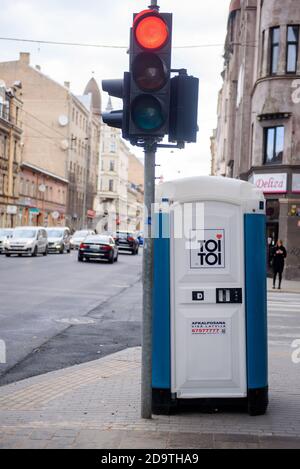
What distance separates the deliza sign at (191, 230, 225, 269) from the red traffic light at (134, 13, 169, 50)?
5.64ft

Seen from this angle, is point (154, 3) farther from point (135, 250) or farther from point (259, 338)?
point (135, 250)

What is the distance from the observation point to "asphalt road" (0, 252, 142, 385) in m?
8.98

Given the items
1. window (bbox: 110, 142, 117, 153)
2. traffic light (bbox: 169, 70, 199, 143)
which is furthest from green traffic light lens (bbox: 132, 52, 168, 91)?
window (bbox: 110, 142, 117, 153)

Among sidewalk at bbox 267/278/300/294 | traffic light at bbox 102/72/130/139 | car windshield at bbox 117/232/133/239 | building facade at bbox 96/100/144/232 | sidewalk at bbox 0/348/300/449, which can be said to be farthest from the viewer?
building facade at bbox 96/100/144/232

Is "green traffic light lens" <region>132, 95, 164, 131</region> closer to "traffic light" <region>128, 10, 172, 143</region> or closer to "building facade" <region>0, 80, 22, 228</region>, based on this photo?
"traffic light" <region>128, 10, 172, 143</region>

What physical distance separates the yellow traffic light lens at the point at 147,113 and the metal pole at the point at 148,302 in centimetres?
20

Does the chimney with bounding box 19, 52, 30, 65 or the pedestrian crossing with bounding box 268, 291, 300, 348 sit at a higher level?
the chimney with bounding box 19, 52, 30, 65

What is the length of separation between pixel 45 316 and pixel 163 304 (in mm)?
7283

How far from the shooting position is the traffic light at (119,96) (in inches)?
228

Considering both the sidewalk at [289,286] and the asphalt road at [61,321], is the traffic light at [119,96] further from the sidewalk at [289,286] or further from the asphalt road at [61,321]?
the sidewalk at [289,286]

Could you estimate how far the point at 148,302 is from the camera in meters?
5.88

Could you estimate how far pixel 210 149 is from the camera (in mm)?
115000

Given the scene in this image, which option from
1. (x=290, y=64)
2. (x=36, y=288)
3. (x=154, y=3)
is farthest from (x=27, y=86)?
(x=154, y=3)

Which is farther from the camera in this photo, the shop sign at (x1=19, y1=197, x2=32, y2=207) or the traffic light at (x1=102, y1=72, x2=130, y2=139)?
the shop sign at (x1=19, y1=197, x2=32, y2=207)
